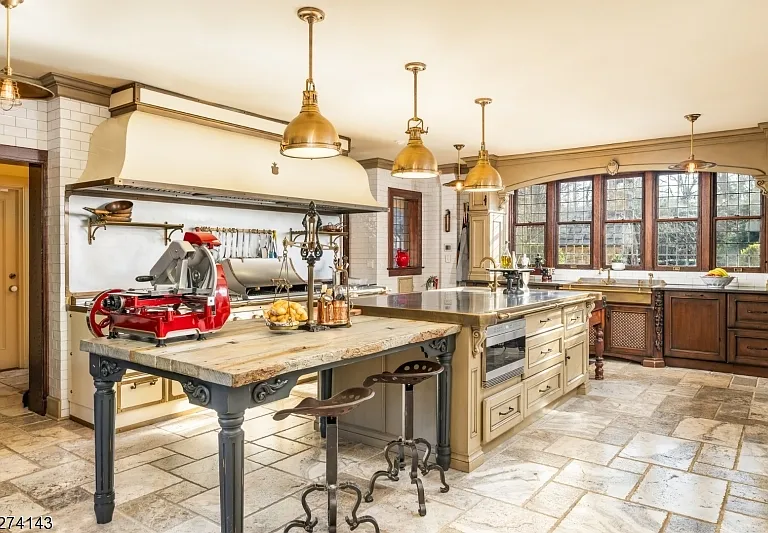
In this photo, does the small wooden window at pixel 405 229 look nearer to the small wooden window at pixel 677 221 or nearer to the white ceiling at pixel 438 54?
the white ceiling at pixel 438 54

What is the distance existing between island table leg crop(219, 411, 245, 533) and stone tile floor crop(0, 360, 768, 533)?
0.65m

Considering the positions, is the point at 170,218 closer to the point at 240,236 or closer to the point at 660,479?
the point at 240,236

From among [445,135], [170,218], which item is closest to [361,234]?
[445,135]

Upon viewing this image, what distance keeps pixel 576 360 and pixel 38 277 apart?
468cm

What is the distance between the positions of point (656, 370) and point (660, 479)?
135 inches

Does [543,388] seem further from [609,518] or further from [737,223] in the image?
[737,223]

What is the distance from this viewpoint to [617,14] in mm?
3301

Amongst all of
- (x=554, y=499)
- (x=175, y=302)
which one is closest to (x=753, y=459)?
(x=554, y=499)

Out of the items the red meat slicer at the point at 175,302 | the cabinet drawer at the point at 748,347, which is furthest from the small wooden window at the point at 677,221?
the red meat slicer at the point at 175,302

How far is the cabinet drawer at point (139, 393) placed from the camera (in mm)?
4238

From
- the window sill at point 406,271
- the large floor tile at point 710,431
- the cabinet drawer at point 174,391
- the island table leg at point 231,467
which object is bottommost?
the large floor tile at point 710,431

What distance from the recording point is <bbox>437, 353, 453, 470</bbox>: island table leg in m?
3.40

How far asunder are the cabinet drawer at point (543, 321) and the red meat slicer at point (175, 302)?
2292 millimetres

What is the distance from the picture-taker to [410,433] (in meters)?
3.09
